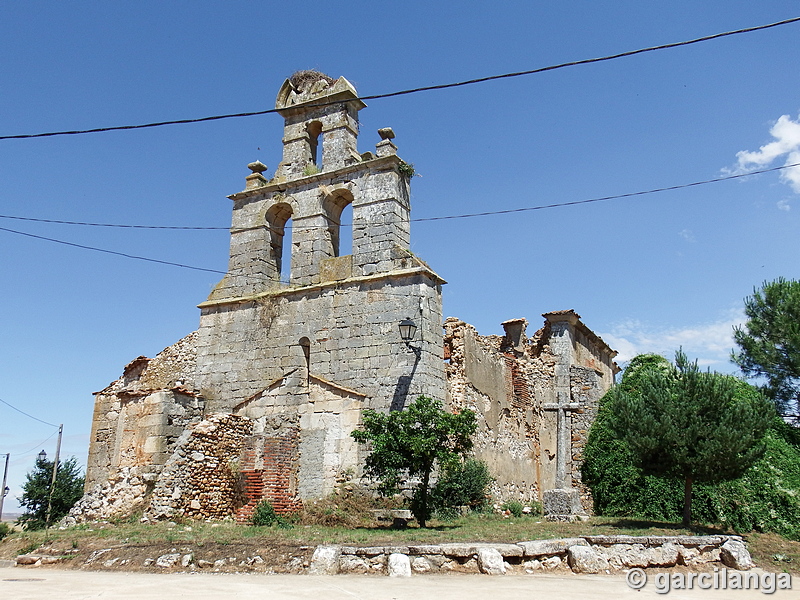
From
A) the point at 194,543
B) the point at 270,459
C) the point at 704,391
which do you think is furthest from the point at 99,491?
the point at 704,391

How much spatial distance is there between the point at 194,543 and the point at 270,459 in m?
4.58

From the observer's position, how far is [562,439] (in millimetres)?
14859

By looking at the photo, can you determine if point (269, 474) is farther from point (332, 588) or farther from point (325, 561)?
point (332, 588)

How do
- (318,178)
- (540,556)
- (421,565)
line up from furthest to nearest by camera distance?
(318,178), (540,556), (421,565)

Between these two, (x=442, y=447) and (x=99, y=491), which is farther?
(x=99, y=491)

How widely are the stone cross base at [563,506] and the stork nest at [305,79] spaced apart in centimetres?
1147

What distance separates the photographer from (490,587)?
23.5 ft

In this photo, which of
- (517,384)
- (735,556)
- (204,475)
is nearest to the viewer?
(735,556)

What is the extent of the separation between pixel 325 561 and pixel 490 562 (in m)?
1.94

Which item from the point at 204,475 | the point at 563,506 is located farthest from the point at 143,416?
the point at 563,506

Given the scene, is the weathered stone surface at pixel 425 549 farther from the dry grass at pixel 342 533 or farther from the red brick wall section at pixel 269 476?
the red brick wall section at pixel 269 476

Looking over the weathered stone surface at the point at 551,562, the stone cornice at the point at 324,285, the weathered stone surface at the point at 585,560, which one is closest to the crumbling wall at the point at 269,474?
the stone cornice at the point at 324,285

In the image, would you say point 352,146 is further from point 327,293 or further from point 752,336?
point 752,336

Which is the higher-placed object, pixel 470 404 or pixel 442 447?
pixel 470 404
